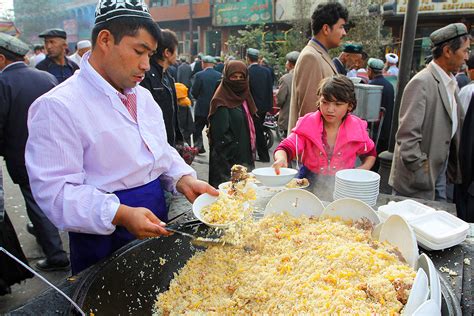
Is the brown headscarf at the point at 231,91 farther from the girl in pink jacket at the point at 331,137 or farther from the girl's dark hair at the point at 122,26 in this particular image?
the girl's dark hair at the point at 122,26

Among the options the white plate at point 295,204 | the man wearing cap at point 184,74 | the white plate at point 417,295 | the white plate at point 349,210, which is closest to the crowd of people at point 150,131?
the white plate at point 295,204

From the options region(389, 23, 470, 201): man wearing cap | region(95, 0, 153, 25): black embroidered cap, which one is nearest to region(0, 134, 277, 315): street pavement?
region(95, 0, 153, 25): black embroidered cap

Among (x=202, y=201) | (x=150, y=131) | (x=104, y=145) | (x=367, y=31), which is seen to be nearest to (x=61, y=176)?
(x=104, y=145)

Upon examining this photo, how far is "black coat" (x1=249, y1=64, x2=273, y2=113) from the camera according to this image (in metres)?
7.62

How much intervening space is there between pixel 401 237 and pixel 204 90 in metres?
6.27

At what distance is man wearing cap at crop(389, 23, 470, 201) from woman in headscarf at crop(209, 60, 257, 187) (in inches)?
72.4

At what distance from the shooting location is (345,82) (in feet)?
8.77

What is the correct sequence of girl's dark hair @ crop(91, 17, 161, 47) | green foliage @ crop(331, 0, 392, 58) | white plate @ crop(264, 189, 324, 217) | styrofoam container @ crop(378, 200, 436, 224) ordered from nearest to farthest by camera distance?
girl's dark hair @ crop(91, 17, 161, 47)
white plate @ crop(264, 189, 324, 217)
styrofoam container @ crop(378, 200, 436, 224)
green foliage @ crop(331, 0, 392, 58)

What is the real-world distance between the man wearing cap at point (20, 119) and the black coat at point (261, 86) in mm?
A: 4627

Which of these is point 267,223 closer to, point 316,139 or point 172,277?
point 172,277

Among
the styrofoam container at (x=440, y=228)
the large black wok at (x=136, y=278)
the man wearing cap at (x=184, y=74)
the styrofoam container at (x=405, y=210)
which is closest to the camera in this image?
the large black wok at (x=136, y=278)

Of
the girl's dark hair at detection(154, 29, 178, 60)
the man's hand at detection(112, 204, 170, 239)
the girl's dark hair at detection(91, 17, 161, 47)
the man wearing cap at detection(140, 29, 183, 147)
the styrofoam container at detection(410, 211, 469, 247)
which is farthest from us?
the girl's dark hair at detection(154, 29, 178, 60)

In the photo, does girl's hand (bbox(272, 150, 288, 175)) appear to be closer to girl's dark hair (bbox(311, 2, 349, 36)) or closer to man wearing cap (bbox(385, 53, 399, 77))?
girl's dark hair (bbox(311, 2, 349, 36))

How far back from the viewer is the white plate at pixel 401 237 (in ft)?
4.94
